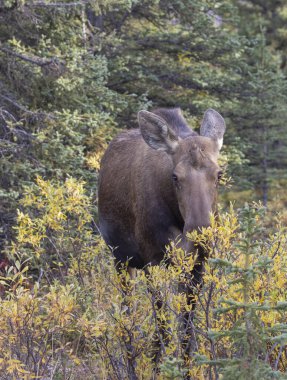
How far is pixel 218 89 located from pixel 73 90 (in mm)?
4882

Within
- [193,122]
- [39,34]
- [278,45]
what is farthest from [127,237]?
[278,45]

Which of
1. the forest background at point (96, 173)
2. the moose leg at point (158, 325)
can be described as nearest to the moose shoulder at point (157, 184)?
Answer: the forest background at point (96, 173)

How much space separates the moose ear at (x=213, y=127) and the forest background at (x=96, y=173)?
459 millimetres

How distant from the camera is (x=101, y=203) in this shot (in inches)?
335

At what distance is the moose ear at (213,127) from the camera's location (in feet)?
22.7

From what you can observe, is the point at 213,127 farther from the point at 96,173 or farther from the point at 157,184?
the point at 96,173

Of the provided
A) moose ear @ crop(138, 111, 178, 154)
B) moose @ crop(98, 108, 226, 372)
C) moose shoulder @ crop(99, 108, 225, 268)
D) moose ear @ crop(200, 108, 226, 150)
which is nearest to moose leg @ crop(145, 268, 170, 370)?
moose @ crop(98, 108, 226, 372)

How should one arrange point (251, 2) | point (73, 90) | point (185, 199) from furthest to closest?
point (251, 2)
point (73, 90)
point (185, 199)

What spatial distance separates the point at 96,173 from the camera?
11750 millimetres

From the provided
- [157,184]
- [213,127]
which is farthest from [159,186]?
[213,127]

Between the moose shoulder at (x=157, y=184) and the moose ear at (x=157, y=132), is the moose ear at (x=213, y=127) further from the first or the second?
the moose ear at (x=157, y=132)

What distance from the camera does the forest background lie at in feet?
17.2

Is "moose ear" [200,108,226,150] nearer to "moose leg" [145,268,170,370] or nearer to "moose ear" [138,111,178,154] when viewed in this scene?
"moose ear" [138,111,178,154]

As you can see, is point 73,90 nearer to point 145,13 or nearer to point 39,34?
point 39,34
